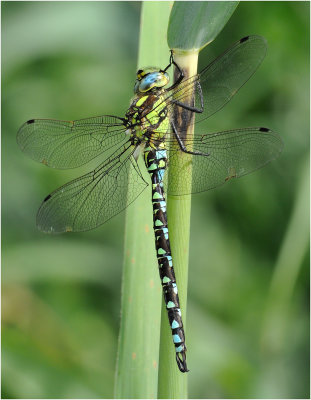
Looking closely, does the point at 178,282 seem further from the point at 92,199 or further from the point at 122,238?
the point at 122,238

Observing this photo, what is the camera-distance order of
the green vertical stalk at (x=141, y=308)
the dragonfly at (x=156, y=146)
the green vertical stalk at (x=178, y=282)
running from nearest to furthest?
the green vertical stalk at (x=178, y=282), the green vertical stalk at (x=141, y=308), the dragonfly at (x=156, y=146)

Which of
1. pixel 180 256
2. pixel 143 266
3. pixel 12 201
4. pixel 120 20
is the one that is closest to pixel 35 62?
pixel 120 20

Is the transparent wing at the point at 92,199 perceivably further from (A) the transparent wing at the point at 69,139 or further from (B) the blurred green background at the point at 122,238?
(B) the blurred green background at the point at 122,238

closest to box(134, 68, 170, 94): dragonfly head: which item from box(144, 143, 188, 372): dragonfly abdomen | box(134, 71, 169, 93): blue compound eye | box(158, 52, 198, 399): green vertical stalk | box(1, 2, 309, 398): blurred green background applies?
box(134, 71, 169, 93): blue compound eye

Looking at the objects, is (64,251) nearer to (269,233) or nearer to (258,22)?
(269,233)

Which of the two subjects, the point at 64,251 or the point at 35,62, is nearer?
the point at 64,251

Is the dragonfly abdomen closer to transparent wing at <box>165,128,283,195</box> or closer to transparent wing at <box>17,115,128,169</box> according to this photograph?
transparent wing at <box>165,128,283,195</box>

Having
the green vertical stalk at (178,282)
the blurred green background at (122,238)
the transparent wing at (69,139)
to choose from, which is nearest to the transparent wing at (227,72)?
the transparent wing at (69,139)
